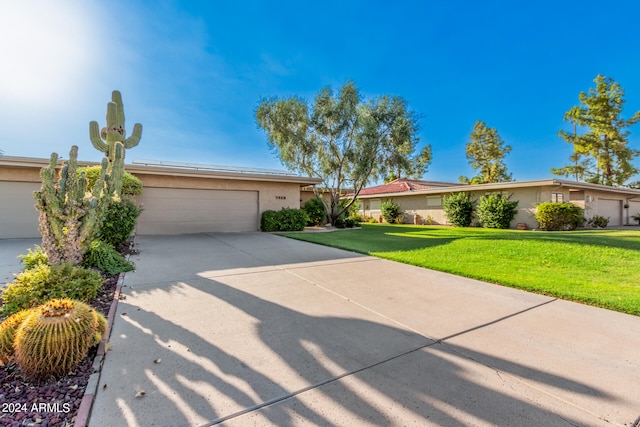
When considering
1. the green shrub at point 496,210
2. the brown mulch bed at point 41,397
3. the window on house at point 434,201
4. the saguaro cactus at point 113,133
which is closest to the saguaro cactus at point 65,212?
the brown mulch bed at point 41,397

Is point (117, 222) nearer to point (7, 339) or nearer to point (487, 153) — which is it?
point (7, 339)

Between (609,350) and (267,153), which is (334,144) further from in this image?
(609,350)

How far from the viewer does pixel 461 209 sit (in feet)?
59.5

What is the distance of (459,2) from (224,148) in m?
13.3

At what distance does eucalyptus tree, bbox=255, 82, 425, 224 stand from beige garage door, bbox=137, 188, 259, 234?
13.5 feet

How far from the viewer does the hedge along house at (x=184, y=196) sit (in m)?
10.2

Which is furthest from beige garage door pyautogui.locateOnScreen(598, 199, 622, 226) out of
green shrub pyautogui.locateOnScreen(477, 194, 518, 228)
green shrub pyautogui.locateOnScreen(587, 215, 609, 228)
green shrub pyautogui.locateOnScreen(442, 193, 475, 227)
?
green shrub pyautogui.locateOnScreen(442, 193, 475, 227)

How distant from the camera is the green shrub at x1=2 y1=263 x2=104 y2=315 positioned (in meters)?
3.37

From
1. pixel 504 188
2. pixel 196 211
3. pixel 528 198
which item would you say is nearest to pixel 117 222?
pixel 196 211

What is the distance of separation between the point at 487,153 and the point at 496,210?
20619 mm

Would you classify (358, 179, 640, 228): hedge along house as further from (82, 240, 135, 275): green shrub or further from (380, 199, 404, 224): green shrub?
(82, 240, 135, 275): green shrub

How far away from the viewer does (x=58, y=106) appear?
8406mm

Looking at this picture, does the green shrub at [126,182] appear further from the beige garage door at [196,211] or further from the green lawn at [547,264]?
the green lawn at [547,264]

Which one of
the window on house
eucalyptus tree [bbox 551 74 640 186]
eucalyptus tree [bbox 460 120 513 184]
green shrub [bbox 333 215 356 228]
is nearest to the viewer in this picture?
green shrub [bbox 333 215 356 228]
